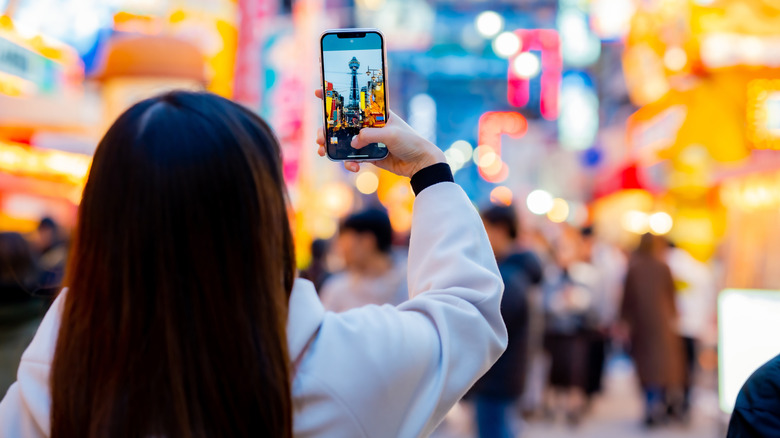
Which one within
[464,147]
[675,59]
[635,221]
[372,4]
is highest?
[372,4]

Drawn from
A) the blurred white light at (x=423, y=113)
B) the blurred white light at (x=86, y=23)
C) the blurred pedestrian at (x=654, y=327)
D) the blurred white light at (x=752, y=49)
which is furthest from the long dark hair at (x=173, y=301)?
the blurred white light at (x=423, y=113)

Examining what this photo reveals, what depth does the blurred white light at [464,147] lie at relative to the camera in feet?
141

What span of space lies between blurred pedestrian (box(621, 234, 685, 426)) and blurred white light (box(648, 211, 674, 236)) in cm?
599

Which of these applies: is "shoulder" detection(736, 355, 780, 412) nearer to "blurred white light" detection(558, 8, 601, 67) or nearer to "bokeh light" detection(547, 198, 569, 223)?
"blurred white light" detection(558, 8, 601, 67)

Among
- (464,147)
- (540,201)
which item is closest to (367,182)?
(464,147)

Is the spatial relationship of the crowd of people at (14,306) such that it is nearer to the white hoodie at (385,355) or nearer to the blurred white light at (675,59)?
the white hoodie at (385,355)

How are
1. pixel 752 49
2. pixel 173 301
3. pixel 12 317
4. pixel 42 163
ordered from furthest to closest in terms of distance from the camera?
pixel 752 49 < pixel 42 163 < pixel 12 317 < pixel 173 301

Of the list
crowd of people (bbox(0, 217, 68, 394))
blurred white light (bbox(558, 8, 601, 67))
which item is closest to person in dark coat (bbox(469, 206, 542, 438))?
crowd of people (bbox(0, 217, 68, 394))

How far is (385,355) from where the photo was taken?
1.33 meters

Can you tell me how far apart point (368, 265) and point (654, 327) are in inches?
191

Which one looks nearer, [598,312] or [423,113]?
[598,312]

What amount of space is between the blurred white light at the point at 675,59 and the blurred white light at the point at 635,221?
5148 millimetres

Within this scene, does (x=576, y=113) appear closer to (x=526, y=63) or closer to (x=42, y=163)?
(x=526, y=63)

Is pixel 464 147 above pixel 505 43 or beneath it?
beneath
